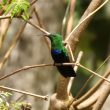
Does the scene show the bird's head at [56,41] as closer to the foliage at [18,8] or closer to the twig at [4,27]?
the foliage at [18,8]

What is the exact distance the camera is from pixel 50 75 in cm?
489

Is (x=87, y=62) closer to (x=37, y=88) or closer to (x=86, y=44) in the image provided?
(x=86, y=44)

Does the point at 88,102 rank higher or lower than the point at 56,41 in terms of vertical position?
lower

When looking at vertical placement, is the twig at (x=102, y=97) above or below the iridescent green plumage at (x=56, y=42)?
below

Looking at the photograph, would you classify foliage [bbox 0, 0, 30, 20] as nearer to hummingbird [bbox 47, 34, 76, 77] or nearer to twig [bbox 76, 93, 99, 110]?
hummingbird [bbox 47, 34, 76, 77]

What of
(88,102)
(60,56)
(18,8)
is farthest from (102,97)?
(18,8)

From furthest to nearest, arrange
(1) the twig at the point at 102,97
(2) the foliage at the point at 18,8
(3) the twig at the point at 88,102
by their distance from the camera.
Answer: (3) the twig at the point at 88,102, (1) the twig at the point at 102,97, (2) the foliage at the point at 18,8

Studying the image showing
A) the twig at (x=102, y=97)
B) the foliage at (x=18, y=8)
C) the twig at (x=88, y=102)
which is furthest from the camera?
the twig at (x=88, y=102)

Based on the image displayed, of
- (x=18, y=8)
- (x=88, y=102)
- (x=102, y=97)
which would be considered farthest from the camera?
(x=88, y=102)

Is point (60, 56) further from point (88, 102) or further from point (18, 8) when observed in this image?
point (88, 102)

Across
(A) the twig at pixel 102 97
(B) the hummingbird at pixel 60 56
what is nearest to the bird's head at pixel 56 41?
(B) the hummingbird at pixel 60 56

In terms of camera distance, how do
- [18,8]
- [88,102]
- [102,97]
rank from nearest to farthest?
[18,8] < [102,97] < [88,102]

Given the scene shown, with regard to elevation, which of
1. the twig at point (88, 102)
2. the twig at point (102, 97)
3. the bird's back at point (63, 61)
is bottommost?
the twig at point (88, 102)

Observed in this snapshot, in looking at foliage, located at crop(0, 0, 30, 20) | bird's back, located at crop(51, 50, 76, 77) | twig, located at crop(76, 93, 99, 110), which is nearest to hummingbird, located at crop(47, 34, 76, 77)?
bird's back, located at crop(51, 50, 76, 77)
